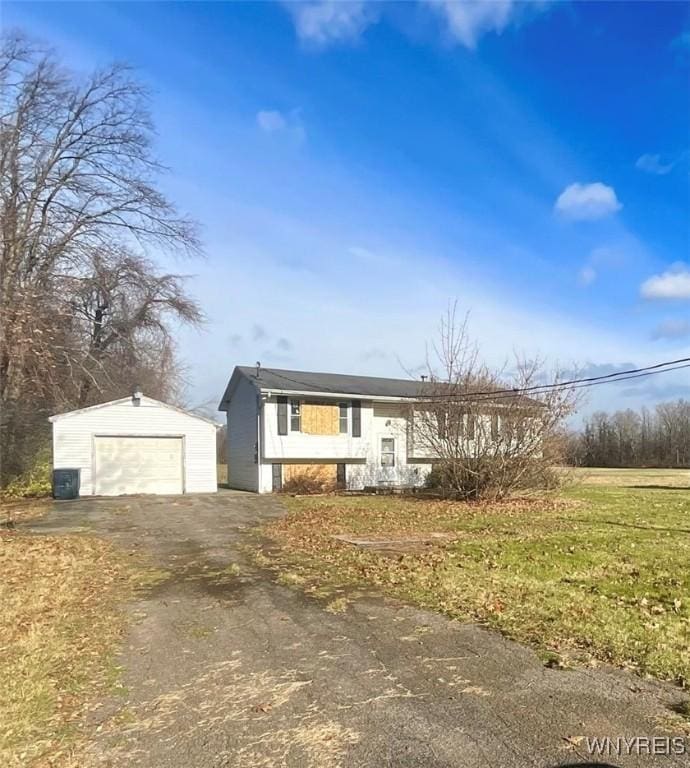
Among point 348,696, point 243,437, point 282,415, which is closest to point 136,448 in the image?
point 243,437

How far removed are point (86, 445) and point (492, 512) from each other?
13.4 meters

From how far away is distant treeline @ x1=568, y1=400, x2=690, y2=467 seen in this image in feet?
164

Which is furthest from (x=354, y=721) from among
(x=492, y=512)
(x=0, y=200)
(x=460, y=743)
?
(x=0, y=200)

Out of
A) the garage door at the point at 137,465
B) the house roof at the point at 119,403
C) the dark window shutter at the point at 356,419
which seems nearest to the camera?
the house roof at the point at 119,403

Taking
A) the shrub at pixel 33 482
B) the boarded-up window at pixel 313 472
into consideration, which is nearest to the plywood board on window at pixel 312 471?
the boarded-up window at pixel 313 472

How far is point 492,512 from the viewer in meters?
14.9

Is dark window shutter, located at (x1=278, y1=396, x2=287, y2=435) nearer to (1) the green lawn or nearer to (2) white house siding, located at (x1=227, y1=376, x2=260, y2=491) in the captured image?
(2) white house siding, located at (x1=227, y1=376, x2=260, y2=491)

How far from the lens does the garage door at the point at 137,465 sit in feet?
65.3

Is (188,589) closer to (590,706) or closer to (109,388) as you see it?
(590,706)

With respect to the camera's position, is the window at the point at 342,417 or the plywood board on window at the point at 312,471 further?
the window at the point at 342,417

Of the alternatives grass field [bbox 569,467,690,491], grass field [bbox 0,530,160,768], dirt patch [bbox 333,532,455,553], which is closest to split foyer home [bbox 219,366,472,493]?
grass field [bbox 569,467,690,491]

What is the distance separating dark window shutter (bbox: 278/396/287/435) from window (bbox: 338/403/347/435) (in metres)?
2.40

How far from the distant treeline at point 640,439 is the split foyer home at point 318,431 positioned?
30.4m

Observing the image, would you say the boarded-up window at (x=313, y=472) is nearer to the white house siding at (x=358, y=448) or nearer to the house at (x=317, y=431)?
the house at (x=317, y=431)
